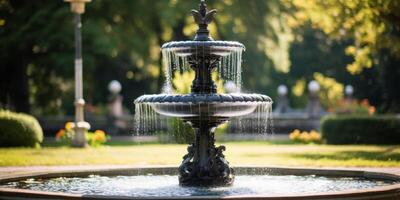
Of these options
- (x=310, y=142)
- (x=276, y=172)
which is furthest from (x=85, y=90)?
(x=276, y=172)

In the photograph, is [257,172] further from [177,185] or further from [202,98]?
[202,98]

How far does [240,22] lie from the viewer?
44188 millimetres

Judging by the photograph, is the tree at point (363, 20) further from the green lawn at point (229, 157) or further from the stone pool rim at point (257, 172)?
the stone pool rim at point (257, 172)

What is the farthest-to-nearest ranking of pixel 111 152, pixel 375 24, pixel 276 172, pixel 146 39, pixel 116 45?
pixel 146 39, pixel 116 45, pixel 375 24, pixel 111 152, pixel 276 172

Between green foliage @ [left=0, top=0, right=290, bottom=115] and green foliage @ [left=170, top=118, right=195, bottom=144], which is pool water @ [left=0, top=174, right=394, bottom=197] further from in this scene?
green foliage @ [left=0, top=0, right=290, bottom=115]

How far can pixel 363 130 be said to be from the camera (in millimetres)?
33344

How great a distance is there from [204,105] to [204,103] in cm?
7

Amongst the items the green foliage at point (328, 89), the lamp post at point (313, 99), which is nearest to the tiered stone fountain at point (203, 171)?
the lamp post at point (313, 99)

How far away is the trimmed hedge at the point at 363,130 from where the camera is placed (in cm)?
3303

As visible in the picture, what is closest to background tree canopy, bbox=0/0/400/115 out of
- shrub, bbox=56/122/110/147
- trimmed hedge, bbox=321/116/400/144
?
trimmed hedge, bbox=321/116/400/144

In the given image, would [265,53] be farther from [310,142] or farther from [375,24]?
[375,24]

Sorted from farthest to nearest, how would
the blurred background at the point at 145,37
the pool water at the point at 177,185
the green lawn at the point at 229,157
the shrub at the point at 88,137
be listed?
the blurred background at the point at 145,37 → the shrub at the point at 88,137 → the green lawn at the point at 229,157 → the pool water at the point at 177,185

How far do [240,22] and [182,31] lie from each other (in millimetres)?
4135

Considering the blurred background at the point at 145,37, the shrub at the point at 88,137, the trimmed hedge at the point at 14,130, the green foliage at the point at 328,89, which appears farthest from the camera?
the green foliage at the point at 328,89
